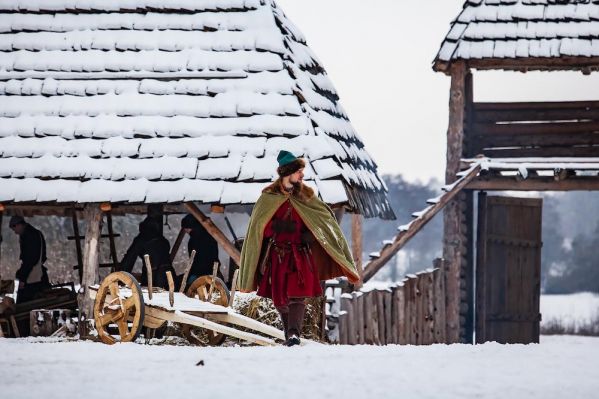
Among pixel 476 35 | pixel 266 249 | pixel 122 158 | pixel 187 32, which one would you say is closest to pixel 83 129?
pixel 122 158

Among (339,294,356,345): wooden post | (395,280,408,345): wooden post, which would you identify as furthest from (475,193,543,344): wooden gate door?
(339,294,356,345): wooden post

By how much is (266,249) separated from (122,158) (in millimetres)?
4051

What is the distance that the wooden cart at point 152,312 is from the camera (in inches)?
400

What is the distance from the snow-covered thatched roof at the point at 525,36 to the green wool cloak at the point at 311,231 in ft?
23.1

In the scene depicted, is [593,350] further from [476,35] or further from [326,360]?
[476,35]

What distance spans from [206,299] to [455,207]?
5989 mm

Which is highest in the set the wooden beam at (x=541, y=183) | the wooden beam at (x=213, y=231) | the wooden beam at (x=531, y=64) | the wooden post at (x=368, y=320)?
the wooden beam at (x=531, y=64)

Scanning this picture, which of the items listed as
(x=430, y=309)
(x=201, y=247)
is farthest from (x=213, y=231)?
(x=430, y=309)

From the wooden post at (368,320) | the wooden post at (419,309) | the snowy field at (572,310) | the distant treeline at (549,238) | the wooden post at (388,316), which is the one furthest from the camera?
the distant treeline at (549,238)

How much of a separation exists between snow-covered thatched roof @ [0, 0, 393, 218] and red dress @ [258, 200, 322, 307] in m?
3.02

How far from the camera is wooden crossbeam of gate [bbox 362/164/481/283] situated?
15.7 metres

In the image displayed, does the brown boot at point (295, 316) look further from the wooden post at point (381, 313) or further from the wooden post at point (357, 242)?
the wooden post at point (357, 242)

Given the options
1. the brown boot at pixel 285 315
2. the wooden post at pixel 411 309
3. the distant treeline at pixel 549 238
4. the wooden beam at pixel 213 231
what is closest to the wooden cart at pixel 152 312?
the brown boot at pixel 285 315

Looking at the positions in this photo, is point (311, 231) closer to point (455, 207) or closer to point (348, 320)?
point (348, 320)
